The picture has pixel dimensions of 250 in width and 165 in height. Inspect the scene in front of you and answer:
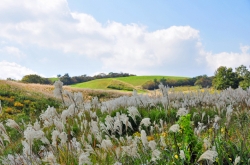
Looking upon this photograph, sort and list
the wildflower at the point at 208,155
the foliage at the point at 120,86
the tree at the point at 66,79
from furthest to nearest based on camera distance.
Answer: the tree at the point at 66,79 → the foliage at the point at 120,86 → the wildflower at the point at 208,155

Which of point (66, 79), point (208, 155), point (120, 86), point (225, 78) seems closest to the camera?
point (208, 155)

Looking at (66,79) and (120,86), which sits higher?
(66,79)

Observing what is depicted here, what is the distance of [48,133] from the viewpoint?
29.1ft

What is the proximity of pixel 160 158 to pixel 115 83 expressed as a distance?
80550mm

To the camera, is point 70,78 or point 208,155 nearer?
point 208,155

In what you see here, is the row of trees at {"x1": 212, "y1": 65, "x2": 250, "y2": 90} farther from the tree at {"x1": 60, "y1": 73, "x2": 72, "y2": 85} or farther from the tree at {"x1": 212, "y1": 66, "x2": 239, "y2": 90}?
the tree at {"x1": 60, "y1": 73, "x2": 72, "y2": 85}

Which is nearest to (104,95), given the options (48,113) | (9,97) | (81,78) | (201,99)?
(9,97)

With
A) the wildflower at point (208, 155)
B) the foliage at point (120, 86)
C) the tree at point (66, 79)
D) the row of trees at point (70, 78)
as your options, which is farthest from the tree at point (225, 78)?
the wildflower at point (208, 155)

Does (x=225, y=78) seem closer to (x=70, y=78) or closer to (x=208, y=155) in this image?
(x=70, y=78)

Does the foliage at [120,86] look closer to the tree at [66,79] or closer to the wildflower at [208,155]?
the tree at [66,79]

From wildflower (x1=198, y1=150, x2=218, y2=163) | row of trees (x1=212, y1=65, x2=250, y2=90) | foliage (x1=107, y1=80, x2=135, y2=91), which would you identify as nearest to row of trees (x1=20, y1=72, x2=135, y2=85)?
foliage (x1=107, y1=80, x2=135, y2=91)

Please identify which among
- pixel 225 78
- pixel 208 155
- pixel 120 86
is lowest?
pixel 120 86

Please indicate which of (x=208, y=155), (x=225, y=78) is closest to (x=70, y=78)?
(x=225, y=78)

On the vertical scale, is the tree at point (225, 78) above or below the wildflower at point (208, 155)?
above
